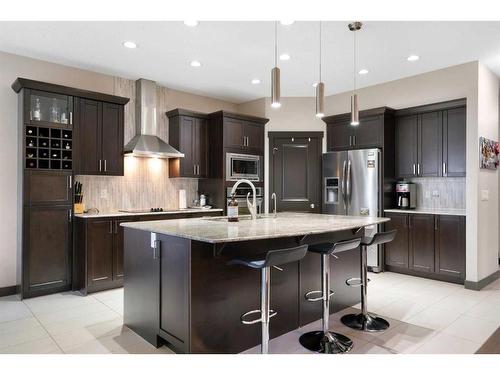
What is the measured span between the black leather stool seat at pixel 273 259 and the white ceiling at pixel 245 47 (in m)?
2.32

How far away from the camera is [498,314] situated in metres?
3.36

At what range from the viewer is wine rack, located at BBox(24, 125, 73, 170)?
12.9 feet

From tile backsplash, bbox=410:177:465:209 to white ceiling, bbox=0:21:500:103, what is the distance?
5.21 ft

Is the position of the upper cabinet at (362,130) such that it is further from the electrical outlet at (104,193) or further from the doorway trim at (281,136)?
the electrical outlet at (104,193)

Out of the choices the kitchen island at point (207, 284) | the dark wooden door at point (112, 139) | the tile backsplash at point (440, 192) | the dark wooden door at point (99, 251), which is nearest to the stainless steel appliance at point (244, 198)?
the dark wooden door at point (112, 139)

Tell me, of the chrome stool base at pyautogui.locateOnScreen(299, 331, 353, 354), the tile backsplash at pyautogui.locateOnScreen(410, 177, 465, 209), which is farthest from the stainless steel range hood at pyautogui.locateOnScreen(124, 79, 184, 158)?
the tile backsplash at pyautogui.locateOnScreen(410, 177, 465, 209)

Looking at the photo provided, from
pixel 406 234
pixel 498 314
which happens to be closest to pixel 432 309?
pixel 498 314

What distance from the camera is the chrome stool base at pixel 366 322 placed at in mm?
2979

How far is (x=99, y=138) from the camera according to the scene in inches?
175

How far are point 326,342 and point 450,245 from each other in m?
2.78

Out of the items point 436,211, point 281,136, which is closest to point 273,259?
point 436,211

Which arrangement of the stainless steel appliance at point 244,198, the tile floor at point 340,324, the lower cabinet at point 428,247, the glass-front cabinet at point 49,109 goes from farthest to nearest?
1. the stainless steel appliance at point 244,198
2. the lower cabinet at point 428,247
3. the glass-front cabinet at point 49,109
4. the tile floor at point 340,324

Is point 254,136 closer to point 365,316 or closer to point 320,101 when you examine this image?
point 320,101

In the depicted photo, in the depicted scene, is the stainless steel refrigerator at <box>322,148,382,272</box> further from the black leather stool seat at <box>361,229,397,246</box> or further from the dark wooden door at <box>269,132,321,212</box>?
the black leather stool seat at <box>361,229,397,246</box>
